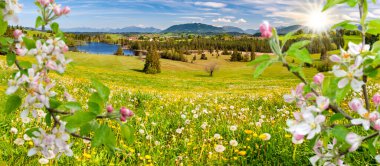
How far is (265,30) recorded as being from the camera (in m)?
1.64

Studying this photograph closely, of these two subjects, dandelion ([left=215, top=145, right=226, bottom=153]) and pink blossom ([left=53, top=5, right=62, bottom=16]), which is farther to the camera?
dandelion ([left=215, top=145, right=226, bottom=153])

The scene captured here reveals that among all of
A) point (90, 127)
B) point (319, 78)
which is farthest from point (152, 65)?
point (319, 78)

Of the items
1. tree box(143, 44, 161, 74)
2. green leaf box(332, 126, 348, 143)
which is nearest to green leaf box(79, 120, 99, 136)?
green leaf box(332, 126, 348, 143)

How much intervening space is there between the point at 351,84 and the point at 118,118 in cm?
130

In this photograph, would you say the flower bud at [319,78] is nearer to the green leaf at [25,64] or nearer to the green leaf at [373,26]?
the green leaf at [373,26]

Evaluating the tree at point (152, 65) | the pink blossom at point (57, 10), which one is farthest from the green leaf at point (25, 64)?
the tree at point (152, 65)

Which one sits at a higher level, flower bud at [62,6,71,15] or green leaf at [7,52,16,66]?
flower bud at [62,6,71,15]

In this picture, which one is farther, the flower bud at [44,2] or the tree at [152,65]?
the tree at [152,65]

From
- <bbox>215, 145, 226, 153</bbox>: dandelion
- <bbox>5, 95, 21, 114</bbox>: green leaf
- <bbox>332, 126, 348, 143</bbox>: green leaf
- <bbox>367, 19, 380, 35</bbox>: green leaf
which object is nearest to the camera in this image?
<bbox>332, 126, 348, 143</bbox>: green leaf

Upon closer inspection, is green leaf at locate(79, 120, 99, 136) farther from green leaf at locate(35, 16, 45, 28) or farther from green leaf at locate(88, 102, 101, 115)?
green leaf at locate(35, 16, 45, 28)

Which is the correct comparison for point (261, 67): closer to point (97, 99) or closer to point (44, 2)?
A: point (97, 99)

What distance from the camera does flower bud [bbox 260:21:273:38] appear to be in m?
1.63

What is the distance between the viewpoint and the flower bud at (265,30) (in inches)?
64.3

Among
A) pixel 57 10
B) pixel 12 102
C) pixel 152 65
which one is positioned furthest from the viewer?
pixel 152 65
